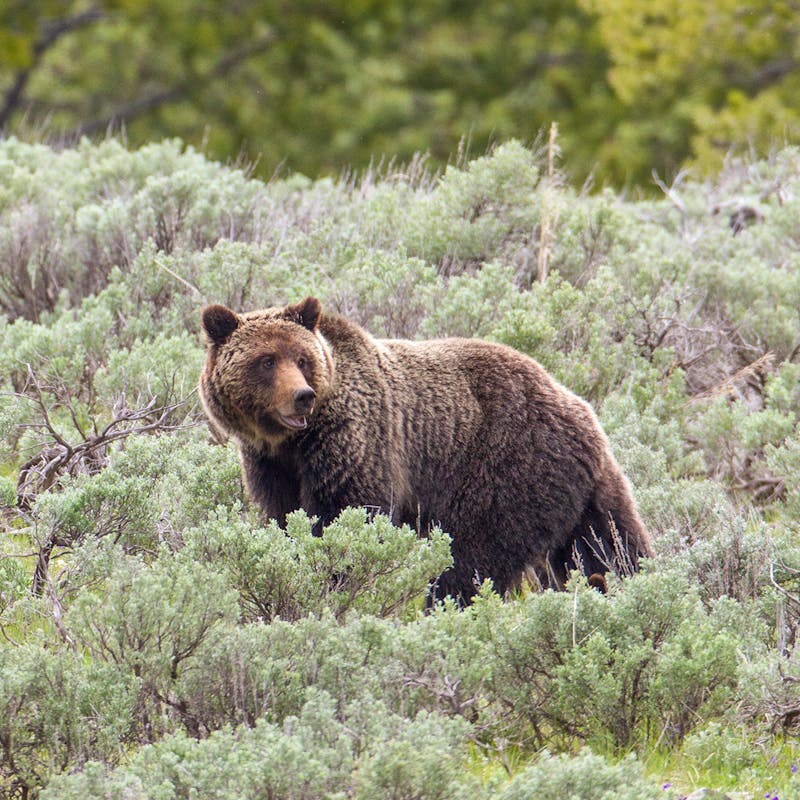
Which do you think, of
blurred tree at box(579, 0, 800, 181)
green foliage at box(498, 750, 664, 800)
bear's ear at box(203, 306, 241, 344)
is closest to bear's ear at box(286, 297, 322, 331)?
bear's ear at box(203, 306, 241, 344)

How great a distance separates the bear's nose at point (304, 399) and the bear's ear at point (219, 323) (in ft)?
1.97

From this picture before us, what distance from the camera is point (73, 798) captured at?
367 cm

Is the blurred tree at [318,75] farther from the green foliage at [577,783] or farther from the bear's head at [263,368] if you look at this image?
the green foliage at [577,783]

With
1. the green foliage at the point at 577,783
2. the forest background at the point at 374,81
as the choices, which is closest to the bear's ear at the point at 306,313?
the green foliage at the point at 577,783

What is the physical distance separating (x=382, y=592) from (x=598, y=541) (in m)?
1.24

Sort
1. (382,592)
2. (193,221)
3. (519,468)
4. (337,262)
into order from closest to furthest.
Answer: (382,592), (519,468), (337,262), (193,221)

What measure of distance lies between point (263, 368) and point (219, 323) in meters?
0.33

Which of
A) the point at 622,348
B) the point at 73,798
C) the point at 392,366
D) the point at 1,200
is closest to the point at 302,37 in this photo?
the point at 1,200

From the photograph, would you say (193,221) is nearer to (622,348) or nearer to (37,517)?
(622,348)

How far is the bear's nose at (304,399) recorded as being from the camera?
558 cm

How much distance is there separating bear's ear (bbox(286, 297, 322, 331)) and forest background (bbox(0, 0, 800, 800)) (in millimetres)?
813

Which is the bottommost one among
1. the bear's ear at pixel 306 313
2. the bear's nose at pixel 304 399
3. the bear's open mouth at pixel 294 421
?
the bear's open mouth at pixel 294 421

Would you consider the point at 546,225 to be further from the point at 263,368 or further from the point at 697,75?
the point at 697,75

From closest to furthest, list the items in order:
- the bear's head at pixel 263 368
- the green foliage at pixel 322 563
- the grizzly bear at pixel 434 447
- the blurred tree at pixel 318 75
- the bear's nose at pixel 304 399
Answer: the green foliage at pixel 322 563 → the bear's nose at pixel 304 399 → the bear's head at pixel 263 368 → the grizzly bear at pixel 434 447 → the blurred tree at pixel 318 75
